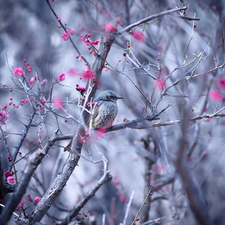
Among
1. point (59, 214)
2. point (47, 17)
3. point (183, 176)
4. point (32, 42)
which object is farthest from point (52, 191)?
point (47, 17)

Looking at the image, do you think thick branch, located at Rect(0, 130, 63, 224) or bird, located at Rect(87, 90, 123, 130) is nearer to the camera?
thick branch, located at Rect(0, 130, 63, 224)

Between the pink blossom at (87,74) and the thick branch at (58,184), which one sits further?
the pink blossom at (87,74)

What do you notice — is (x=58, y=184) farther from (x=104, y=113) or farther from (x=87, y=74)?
(x=104, y=113)

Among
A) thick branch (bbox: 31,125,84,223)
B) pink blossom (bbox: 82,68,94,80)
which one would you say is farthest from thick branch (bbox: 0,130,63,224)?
pink blossom (bbox: 82,68,94,80)

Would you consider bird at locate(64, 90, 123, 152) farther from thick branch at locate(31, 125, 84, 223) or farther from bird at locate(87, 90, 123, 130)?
thick branch at locate(31, 125, 84, 223)

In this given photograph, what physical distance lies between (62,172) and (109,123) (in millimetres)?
1412

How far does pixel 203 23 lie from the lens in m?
7.07

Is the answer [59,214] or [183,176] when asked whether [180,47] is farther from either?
[183,176]

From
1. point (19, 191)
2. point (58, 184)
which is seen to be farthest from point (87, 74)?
point (19, 191)

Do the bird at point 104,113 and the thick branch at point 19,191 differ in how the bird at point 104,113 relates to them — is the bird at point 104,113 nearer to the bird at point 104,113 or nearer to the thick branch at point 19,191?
the bird at point 104,113

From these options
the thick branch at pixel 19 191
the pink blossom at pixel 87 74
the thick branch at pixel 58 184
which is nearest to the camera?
the thick branch at pixel 19 191

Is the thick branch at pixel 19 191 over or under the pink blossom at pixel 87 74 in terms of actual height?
under

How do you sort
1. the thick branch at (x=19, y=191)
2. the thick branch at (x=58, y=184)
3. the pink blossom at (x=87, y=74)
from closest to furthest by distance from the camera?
the thick branch at (x=19, y=191), the thick branch at (x=58, y=184), the pink blossom at (x=87, y=74)

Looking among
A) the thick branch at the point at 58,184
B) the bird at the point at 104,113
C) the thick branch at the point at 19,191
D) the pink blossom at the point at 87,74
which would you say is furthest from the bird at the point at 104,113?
the thick branch at the point at 19,191
